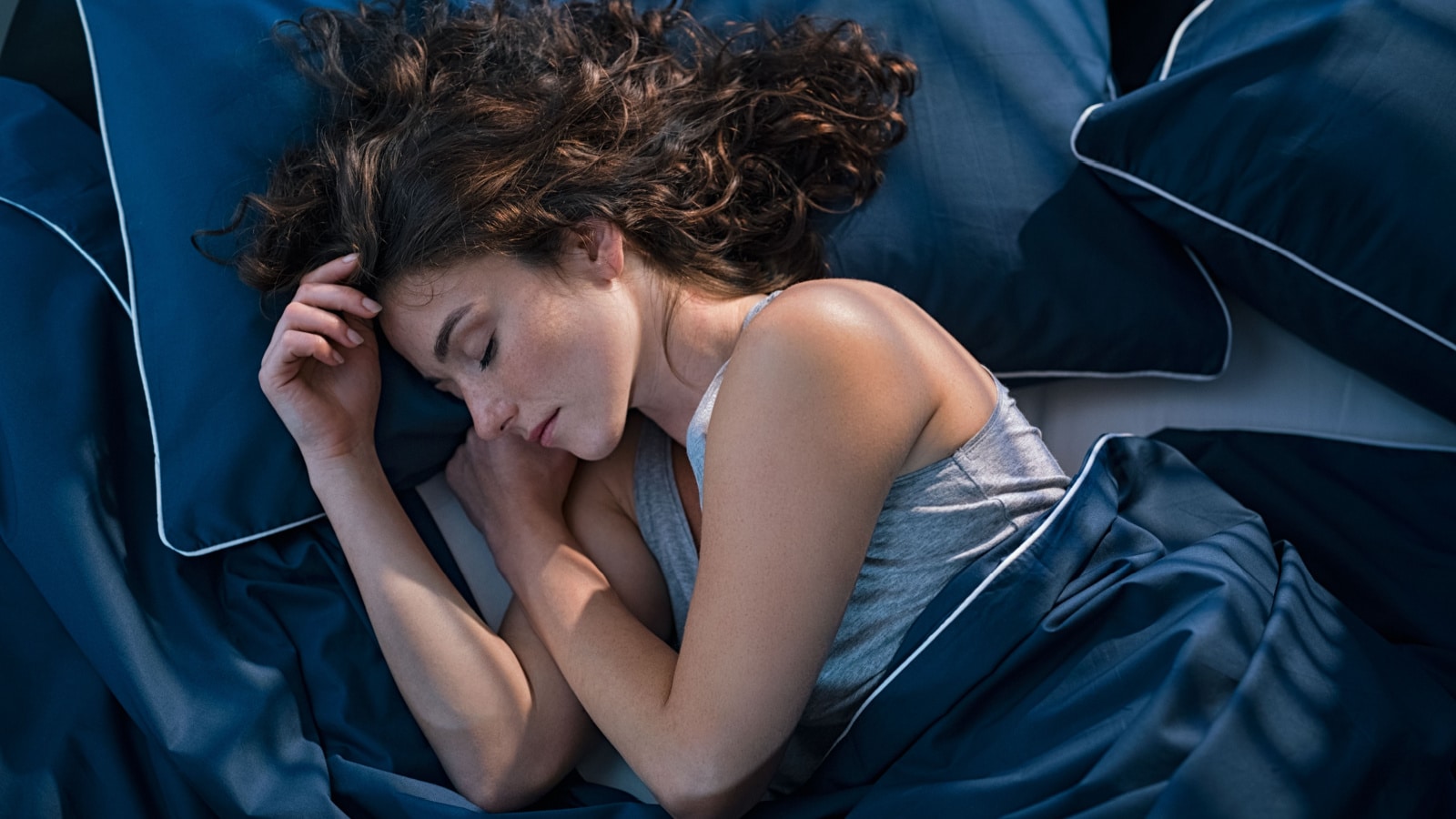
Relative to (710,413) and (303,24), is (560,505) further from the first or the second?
(303,24)

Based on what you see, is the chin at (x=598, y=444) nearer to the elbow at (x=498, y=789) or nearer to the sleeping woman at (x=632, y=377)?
the sleeping woman at (x=632, y=377)

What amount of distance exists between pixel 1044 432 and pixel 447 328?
31.9 inches

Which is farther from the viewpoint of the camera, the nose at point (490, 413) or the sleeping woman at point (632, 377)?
the nose at point (490, 413)

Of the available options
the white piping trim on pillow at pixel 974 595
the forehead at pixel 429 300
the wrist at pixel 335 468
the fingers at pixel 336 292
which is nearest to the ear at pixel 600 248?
the forehead at pixel 429 300

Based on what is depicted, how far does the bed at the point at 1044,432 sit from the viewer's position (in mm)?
1085

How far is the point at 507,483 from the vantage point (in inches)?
52.9

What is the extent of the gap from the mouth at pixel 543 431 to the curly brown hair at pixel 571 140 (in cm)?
18

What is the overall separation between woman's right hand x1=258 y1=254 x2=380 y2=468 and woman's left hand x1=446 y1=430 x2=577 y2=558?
13 cm

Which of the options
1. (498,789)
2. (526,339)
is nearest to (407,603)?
(498,789)

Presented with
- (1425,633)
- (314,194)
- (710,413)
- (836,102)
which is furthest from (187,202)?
(1425,633)

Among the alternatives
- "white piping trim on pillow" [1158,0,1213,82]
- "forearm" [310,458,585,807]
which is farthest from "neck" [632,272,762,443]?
"white piping trim on pillow" [1158,0,1213,82]

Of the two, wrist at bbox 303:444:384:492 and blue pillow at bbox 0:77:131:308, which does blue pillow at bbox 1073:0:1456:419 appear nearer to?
wrist at bbox 303:444:384:492

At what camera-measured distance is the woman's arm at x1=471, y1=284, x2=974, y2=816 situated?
1068 mm

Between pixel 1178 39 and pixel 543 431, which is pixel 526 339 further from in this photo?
pixel 1178 39
